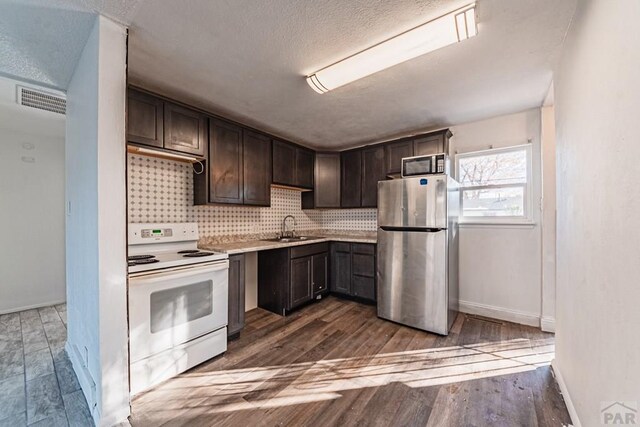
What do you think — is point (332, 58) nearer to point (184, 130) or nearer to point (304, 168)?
point (184, 130)

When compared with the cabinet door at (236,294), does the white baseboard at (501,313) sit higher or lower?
lower

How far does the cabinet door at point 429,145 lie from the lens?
3.09 m

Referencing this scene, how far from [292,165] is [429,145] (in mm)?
1837

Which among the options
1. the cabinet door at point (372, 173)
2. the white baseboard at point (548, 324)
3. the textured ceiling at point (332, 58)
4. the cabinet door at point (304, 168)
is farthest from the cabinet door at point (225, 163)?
the white baseboard at point (548, 324)

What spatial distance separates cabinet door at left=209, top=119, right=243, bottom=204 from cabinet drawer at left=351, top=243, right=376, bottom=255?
5.45ft

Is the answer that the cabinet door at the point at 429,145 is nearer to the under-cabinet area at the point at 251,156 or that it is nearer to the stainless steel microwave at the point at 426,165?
the under-cabinet area at the point at 251,156

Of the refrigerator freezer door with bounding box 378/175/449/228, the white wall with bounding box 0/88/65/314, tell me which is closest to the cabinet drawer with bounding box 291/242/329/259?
the refrigerator freezer door with bounding box 378/175/449/228

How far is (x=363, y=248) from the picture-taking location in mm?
3457

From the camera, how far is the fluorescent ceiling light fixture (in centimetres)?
140

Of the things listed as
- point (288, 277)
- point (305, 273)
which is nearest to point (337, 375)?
point (288, 277)

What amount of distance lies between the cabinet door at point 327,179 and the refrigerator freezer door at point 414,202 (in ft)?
3.72

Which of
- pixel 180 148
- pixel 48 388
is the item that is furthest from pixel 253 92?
pixel 48 388

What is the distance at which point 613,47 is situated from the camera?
37.9 inches

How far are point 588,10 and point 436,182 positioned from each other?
5.03ft
